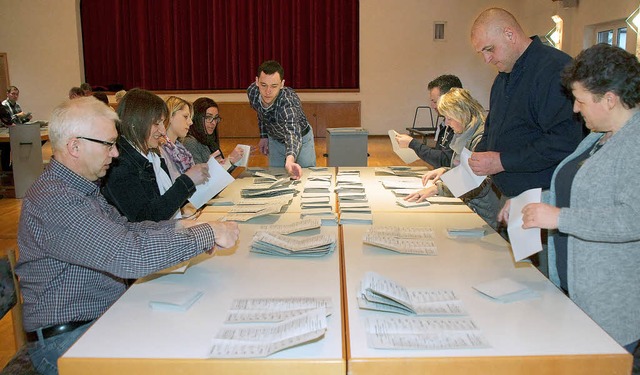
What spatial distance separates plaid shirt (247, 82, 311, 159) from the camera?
450 cm

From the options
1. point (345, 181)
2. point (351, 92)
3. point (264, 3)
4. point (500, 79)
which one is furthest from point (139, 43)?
point (500, 79)

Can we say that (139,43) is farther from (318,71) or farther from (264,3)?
(318,71)

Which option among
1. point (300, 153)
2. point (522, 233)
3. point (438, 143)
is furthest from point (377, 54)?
point (522, 233)

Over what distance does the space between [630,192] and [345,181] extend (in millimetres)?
2234

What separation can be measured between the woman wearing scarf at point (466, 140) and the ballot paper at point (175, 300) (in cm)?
176

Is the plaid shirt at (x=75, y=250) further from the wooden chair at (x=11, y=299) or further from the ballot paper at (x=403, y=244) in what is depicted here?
the ballot paper at (x=403, y=244)

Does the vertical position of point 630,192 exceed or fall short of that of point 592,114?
it falls short

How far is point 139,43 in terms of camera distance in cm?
1394

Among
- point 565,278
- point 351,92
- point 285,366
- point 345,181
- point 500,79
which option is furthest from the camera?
point 351,92

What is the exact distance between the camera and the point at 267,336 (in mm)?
1505

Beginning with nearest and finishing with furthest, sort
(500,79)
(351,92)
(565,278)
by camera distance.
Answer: (565,278)
(500,79)
(351,92)

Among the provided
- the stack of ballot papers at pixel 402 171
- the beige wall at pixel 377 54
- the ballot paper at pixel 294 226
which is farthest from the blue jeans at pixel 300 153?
the beige wall at pixel 377 54

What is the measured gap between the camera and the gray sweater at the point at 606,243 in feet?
5.92

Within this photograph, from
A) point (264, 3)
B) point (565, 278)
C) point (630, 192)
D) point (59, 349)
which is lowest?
point (59, 349)
